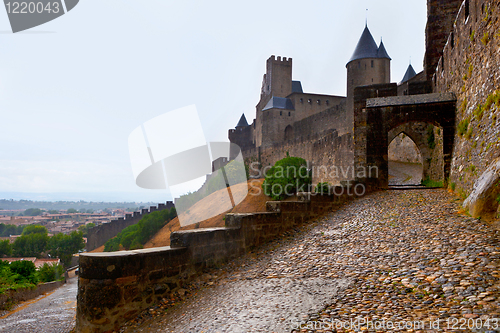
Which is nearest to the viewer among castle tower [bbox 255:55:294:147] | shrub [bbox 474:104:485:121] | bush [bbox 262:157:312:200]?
shrub [bbox 474:104:485:121]

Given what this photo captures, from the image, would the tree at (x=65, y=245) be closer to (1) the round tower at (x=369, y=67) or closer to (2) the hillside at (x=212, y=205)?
(2) the hillside at (x=212, y=205)

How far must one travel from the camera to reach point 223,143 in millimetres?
52250

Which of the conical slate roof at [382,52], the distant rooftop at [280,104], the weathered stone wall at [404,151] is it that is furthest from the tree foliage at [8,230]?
the weathered stone wall at [404,151]

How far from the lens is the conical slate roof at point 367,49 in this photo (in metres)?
34.8

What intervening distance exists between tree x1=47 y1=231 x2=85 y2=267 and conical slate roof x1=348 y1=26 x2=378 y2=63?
43330 millimetres

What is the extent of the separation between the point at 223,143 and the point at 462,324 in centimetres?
4998

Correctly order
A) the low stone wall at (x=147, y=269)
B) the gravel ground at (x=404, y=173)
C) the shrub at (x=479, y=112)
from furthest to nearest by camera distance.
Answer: the gravel ground at (x=404, y=173)
the shrub at (x=479, y=112)
the low stone wall at (x=147, y=269)

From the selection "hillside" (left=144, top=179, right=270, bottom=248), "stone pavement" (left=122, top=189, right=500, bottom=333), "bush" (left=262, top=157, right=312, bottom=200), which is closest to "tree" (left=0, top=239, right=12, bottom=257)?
"hillside" (left=144, top=179, right=270, bottom=248)

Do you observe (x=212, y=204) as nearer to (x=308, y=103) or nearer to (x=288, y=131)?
(x=288, y=131)

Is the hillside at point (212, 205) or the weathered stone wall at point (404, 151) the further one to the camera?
the hillside at point (212, 205)

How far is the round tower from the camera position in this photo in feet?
113

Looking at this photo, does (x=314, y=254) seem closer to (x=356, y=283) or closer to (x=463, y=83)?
(x=356, y=283)

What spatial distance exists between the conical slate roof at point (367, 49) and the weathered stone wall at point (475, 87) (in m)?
27.0

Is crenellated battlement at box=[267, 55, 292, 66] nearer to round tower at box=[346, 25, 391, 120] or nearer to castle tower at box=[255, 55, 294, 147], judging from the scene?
castle tower at box=[255, 55, 294, 147]
